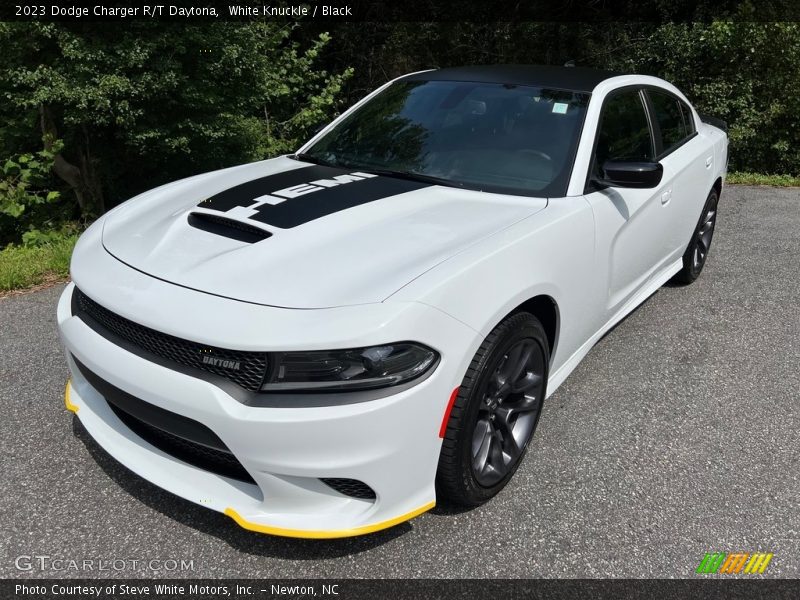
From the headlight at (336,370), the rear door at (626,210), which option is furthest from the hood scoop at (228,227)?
the rear door at (626,210)

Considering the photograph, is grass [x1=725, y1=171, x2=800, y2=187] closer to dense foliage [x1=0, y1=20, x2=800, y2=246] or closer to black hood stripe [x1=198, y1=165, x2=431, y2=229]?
dense foliage [x1=0, y1=20, x2=800, y2=246]

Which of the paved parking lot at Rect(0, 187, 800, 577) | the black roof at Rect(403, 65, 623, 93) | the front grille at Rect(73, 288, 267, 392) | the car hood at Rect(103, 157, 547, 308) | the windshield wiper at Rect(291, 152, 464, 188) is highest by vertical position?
the black roof at Rect(403, 65, 623, 93)

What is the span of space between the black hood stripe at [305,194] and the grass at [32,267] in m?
2.82

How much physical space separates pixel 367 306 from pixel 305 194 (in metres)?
1.03

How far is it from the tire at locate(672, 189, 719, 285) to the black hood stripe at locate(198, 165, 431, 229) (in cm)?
266

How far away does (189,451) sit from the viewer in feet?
7.55

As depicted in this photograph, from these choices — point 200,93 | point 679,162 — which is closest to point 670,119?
point 679,162

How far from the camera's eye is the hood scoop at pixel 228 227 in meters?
2.53

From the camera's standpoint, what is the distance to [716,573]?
2307 mm

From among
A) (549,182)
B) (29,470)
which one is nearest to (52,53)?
(29,470)

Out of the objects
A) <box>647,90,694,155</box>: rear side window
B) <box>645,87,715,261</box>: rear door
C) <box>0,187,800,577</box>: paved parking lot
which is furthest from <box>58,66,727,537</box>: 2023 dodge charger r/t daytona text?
<box>647,90,694,155</box>: rear side window

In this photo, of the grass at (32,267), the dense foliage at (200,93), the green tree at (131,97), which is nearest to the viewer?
the grass at (32,267)

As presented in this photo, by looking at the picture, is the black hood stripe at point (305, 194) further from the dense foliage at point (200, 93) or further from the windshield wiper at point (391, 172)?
the dense foliage at point (200, 93)

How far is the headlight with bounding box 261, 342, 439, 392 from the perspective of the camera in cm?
201
